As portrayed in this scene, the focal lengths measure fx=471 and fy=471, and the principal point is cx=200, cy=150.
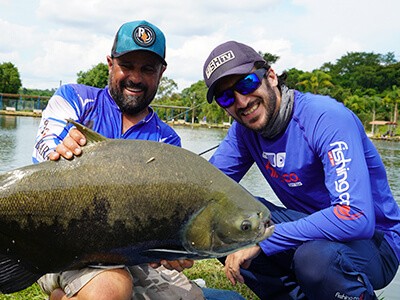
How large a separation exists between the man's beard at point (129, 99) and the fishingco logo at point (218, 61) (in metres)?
0.51

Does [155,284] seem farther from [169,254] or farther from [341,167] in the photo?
[341,167]

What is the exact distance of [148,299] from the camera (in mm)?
3291

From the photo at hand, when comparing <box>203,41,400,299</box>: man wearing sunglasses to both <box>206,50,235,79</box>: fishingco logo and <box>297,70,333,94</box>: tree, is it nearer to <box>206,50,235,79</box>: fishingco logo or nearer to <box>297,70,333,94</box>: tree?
<box>206,50,235,79</box>: fishingco logo

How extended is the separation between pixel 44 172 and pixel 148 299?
4.23ft

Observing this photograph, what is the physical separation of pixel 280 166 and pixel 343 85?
104m

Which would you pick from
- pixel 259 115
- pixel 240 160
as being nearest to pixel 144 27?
pixel 259 115

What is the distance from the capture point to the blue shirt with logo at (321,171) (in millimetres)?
3223

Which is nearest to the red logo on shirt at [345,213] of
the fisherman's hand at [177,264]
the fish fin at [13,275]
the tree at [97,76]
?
the fisherman's hand at [177,264]

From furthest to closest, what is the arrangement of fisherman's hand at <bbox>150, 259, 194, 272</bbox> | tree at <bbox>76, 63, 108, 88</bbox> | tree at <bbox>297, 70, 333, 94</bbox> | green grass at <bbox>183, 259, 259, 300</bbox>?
tree at <bbox>76, 63, 108, 88</bbox> → tree at <bbox>297, 70, 333, 94</bbox> → green grass at <bbox>183, 259, 259, 300</bbox> → fisherman's hand at <bbox>150, 259, 194, 272</bbox>

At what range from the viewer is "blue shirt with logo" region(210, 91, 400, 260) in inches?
127

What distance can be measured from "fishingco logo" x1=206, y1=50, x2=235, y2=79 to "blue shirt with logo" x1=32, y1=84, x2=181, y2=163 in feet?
1.96

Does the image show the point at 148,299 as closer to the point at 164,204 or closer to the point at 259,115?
the point at 164,204

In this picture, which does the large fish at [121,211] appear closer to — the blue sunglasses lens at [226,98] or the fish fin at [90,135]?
the fish fin at [90,135]

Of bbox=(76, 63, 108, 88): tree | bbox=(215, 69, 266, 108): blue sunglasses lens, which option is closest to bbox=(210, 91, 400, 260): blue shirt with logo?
bbox=(215, 69, 266, 108): blue sunglasses lens
